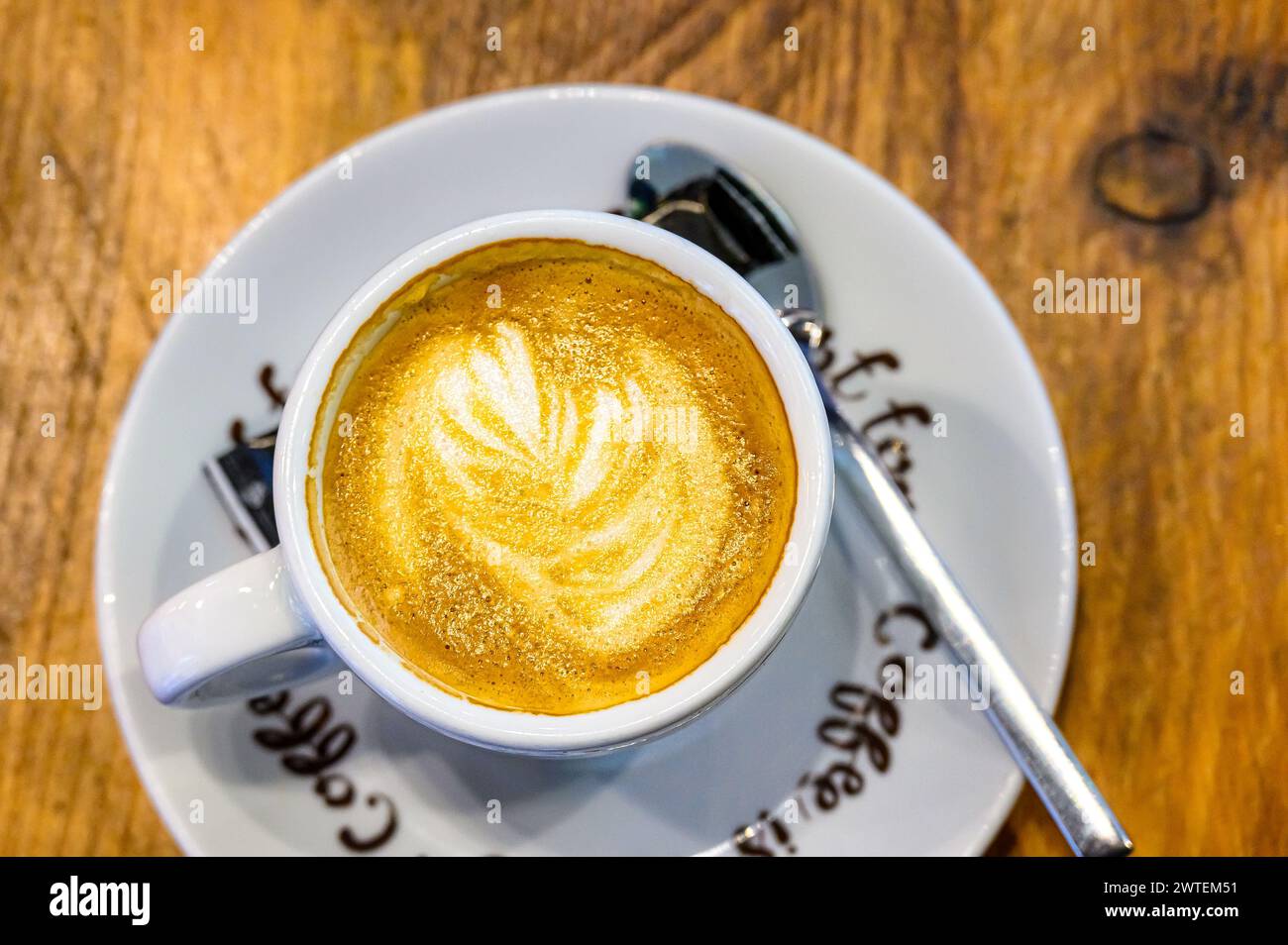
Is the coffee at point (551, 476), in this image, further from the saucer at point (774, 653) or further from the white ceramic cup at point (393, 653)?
the saucer at point (774, 653)

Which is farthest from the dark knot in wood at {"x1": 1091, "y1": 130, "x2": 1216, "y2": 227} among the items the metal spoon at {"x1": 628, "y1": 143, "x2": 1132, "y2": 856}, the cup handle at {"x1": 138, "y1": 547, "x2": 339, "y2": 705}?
the cup handle at {"x1": 138, "y1": 547, "x2": 339, "y2": 705}

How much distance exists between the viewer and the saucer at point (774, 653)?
1.23 metres

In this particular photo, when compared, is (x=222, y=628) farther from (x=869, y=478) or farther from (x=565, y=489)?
(x=869, y=478)

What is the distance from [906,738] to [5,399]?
123 cm

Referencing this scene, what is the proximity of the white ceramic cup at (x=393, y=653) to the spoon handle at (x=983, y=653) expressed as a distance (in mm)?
224

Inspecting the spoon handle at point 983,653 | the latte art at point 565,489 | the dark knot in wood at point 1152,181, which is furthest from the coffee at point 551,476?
the dark knot in wood at point 1152,181

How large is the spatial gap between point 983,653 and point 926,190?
24.4 inches

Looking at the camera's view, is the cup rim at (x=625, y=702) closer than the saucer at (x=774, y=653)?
Yes

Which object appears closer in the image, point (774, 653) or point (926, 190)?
point (774, 653)

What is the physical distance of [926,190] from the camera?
1.42 m

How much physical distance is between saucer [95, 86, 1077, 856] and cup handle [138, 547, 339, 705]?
0.75 feet

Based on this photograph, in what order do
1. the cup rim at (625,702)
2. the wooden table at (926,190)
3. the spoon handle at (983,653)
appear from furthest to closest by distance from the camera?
the wooden table at (926,190) < the spoon handle at (983,653) < the cup rim at (625,702)

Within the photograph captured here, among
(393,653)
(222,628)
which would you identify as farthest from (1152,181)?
(222,628)

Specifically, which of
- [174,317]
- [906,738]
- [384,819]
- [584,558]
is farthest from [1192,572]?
[174,317]
